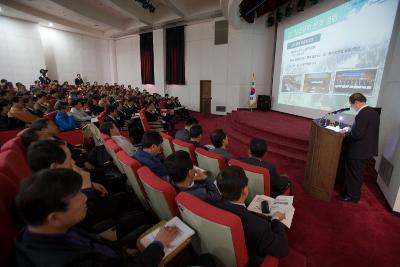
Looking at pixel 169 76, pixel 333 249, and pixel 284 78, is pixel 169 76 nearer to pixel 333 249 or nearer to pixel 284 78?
pixel 284 78

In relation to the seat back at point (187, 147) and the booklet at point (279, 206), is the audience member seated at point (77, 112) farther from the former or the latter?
the booklet at point (279, 206)

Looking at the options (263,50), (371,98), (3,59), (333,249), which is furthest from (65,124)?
(3,59)

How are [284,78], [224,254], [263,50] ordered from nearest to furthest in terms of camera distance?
[224,254] < [284,78] < [263,50]

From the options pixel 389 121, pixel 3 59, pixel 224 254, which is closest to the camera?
pixel 224 254

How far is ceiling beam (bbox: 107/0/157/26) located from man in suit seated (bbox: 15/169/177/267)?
8970 millimetres

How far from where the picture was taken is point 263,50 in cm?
834

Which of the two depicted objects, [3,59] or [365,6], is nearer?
[365,6]

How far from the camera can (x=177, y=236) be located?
1.19m

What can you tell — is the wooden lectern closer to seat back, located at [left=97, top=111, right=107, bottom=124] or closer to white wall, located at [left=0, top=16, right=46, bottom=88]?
seat back, located at [left=97, top=111, right=107, bottom=124]

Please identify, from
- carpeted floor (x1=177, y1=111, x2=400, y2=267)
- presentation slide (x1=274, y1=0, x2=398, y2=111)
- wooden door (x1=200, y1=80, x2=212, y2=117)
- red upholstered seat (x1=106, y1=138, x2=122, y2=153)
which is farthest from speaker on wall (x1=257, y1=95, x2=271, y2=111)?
red upholstered seat (x1=106, y1=138, x2=122, y2=153)

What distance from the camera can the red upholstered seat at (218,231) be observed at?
40.6 inches

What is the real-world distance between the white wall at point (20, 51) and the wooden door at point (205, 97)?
841 centimetres

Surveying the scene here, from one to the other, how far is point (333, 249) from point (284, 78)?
609 cm

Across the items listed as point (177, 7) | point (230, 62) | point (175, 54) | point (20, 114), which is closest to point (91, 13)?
point (175, 54)
